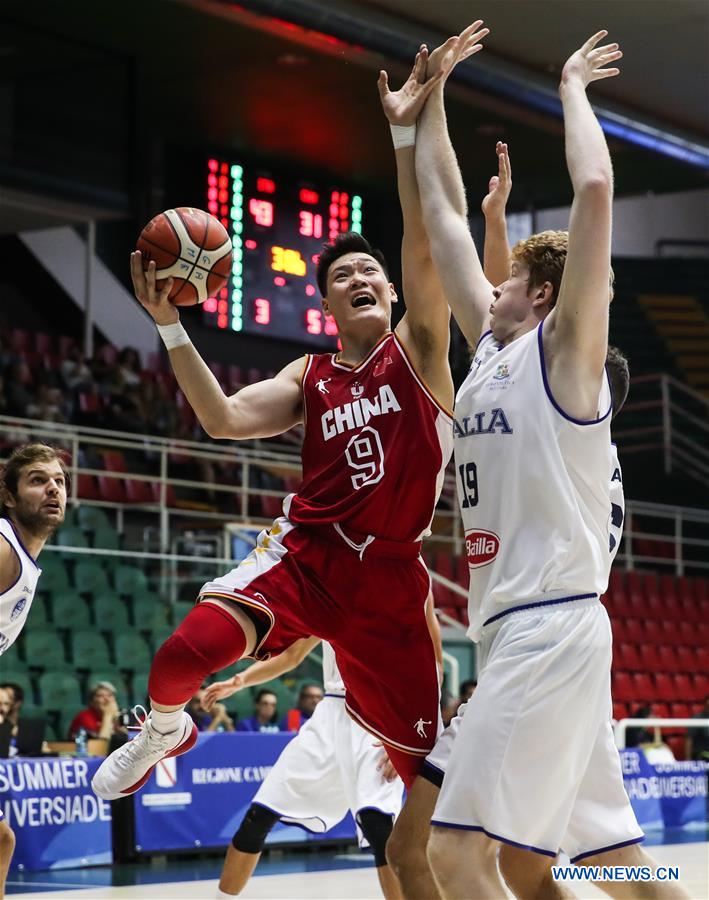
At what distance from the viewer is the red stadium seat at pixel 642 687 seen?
661 inches

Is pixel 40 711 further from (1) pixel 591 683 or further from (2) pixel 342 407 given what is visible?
(1) pixel 591 683

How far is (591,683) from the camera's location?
344cm

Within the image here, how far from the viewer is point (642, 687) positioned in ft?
55.5

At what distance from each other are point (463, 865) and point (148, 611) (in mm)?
10176

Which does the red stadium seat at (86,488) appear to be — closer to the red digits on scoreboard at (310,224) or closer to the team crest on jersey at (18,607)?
the red digits on scoreboard at (310,224)

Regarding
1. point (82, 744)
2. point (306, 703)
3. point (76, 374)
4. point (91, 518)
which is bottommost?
point (82, 744)

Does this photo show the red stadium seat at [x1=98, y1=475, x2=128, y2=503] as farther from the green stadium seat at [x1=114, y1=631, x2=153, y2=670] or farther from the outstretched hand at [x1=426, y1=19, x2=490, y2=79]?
the outstretched hand at [x1=426, y1=19, x2=490, y2=79]

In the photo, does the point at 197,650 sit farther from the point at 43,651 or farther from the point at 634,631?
the point at 634,631

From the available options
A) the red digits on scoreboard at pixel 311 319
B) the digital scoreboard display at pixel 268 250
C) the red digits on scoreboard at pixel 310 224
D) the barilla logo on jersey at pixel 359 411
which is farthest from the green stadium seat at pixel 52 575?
the barilla logo on jersey at pixel 359 411

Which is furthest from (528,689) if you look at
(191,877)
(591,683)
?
(191,877)

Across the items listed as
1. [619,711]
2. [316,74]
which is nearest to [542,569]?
[619,711]

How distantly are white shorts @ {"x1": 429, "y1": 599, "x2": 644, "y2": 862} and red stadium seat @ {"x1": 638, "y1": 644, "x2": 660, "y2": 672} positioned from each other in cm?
1437

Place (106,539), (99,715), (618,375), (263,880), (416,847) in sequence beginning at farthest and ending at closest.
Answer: (106,539) → (99,715) → (263,880) → (416,847) → (618,375)

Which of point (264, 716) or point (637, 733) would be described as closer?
point (264, 716)
